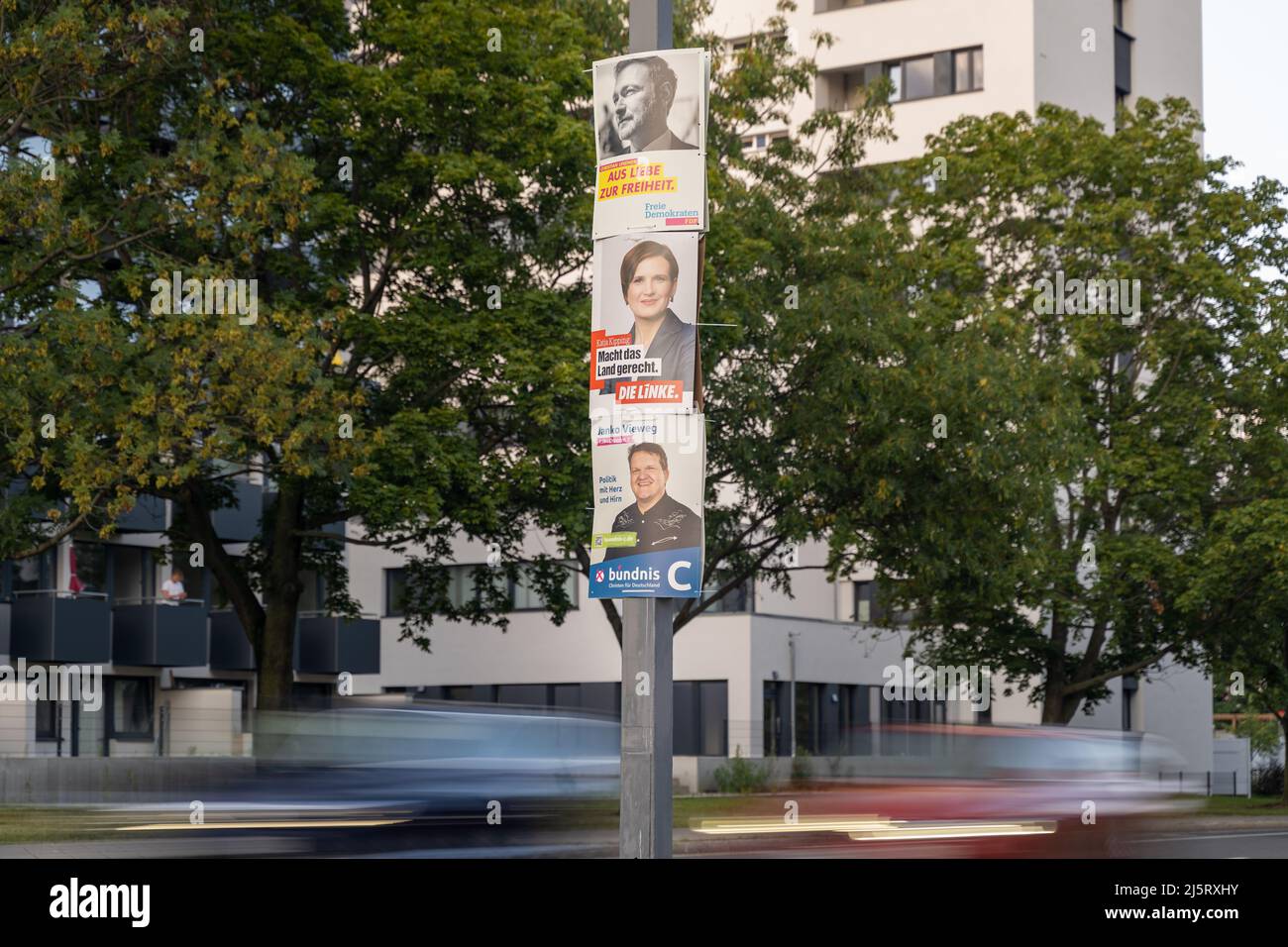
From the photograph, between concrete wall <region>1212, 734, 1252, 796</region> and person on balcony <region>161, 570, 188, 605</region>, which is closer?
person on balcony <region>161, 570, 188, 605</region>

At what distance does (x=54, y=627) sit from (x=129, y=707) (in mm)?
4597

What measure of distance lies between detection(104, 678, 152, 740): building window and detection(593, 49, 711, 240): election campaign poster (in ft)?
112

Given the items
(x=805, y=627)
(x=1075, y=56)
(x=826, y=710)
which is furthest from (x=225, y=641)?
(x=1075, y=56)

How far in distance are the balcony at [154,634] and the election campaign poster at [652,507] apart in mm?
33009

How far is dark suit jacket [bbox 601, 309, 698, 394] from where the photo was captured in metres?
10.5

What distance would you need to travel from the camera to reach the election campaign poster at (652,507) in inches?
410

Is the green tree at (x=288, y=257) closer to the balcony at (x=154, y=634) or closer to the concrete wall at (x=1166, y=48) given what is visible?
the balcony at (x=154, y=634)

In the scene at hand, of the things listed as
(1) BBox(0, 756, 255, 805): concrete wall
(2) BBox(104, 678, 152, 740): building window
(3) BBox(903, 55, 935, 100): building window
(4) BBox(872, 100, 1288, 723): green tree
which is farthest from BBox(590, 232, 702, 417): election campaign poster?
(3) BBox(903, 55, 935, 100): building window

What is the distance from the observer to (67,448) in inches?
814

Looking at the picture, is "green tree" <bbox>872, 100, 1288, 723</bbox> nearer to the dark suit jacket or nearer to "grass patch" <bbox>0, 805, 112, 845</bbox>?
"grass patch" <bbox>0, 805, 112, 845</bbox>

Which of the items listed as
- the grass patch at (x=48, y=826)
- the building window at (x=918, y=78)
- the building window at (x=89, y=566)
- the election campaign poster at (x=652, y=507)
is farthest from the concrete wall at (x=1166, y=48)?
the election campaign poster at (x=652, y=507)

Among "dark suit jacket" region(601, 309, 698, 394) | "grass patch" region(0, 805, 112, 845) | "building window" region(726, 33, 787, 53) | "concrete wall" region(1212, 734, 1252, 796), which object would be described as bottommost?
"concrete wall" region(1212, 734, 1252, 796)

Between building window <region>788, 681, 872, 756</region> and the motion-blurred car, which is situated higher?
the motion-blurred car
